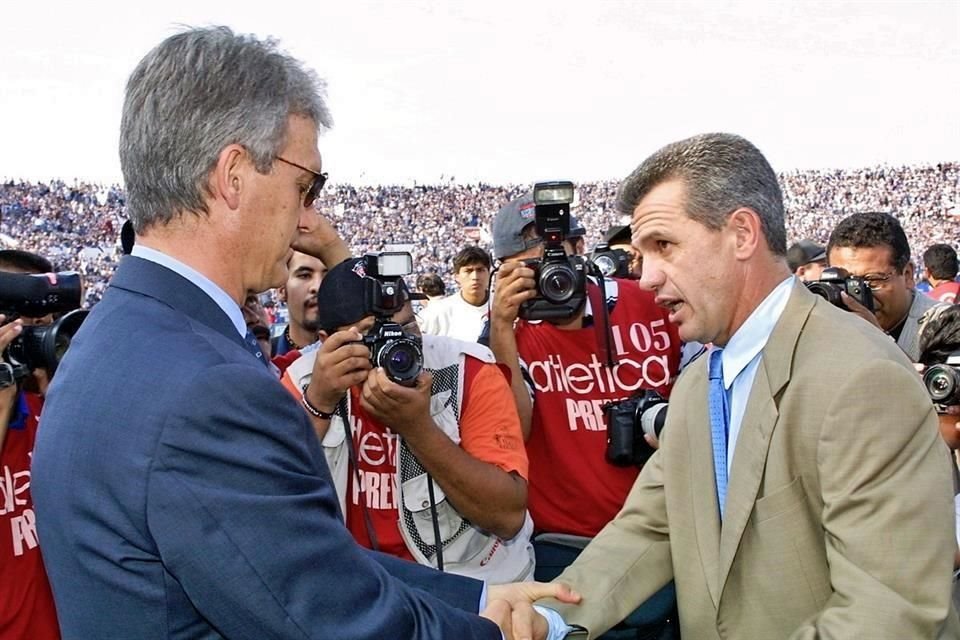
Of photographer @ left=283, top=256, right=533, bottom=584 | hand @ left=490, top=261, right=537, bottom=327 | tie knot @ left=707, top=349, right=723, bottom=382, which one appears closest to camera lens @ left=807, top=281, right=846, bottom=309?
hand @ left=490, top=261, right=537, bottom=327

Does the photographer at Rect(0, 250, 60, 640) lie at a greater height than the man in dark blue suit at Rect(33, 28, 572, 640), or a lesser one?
lesser

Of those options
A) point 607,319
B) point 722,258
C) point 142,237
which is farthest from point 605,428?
point 142,237

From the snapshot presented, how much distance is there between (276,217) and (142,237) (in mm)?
234

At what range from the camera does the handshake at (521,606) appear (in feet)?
7.39

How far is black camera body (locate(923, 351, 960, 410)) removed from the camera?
2.76 m

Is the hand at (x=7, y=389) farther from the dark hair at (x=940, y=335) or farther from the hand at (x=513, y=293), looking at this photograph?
the dark hair at (x=940, y=335)

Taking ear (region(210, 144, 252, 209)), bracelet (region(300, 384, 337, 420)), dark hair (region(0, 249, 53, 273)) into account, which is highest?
ear (region(210, 144, 252, 209))

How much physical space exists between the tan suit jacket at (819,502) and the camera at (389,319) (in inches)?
32.8

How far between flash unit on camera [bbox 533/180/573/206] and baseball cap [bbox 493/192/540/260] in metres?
0.38

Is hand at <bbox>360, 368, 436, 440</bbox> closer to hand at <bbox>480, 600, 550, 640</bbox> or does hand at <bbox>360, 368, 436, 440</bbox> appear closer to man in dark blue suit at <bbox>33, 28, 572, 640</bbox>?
hand at <bbox>480, 600, 550, 640</bbox>

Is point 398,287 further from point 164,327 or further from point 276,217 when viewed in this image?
point 164,327

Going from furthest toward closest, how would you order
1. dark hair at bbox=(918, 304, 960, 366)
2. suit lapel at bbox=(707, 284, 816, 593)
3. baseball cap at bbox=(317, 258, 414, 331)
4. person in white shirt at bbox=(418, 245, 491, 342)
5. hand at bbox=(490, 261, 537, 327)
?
person in white shirt at bbox=(418, 245, 491, 342), hand at bbox=(490, 261, 537, 327), dark hair at bbox=(918, 304, 960, 366), baseball cap at bbox=(317, 258, 414, 331), suit lapel at bbox=(707, 284, 816, 593)

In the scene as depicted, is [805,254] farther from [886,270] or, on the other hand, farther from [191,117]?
[191,117]

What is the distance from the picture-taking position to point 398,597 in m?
1.60
